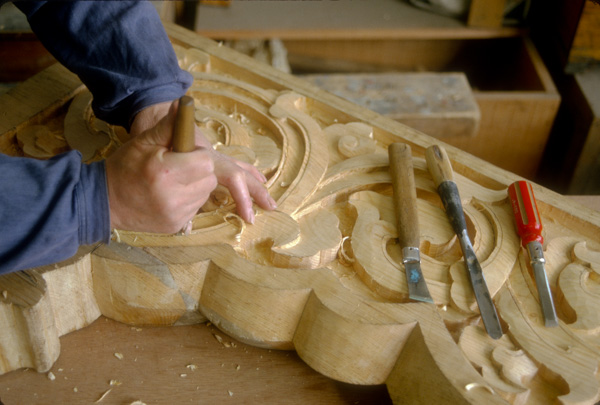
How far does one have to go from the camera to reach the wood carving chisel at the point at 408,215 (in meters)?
1.12

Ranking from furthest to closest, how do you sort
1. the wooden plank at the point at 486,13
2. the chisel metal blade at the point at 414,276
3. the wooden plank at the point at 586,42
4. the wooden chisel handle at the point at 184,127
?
the wooden plank at the point at 486,13 < the wooden plank at the point at 586,42 < the chisel metal blade at the point at 414,276 < the wooden chisel handle at the point at 184,127

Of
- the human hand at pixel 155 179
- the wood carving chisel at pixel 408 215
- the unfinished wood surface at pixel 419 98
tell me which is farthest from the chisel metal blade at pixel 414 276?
the unfinished wood surface at pixel 419 98

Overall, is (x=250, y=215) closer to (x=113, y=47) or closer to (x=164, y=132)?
(x=164, y=132)

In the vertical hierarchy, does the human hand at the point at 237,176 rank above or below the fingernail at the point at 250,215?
above

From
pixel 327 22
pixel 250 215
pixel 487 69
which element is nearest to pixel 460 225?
pixel 250 215

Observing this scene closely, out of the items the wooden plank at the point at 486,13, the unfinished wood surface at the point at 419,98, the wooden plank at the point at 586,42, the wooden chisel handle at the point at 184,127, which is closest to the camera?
the wooden chisel handle at the point at 184,127

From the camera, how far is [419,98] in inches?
85.7

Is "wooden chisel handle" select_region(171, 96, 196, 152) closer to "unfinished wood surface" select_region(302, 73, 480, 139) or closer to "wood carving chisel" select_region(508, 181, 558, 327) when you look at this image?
"wood carving chisel" select_region(508, 181, 558, 327)

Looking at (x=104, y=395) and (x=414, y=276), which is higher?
(x=414, y=276)

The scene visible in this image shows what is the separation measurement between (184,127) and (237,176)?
0.25m

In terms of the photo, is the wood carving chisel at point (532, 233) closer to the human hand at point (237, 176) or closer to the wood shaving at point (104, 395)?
the human hand at point (237, 176)

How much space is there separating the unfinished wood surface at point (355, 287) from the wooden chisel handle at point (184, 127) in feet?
0.83

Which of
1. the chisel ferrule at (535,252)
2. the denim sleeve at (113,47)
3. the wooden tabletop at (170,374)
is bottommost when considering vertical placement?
the wooden tabletop at (170,374)

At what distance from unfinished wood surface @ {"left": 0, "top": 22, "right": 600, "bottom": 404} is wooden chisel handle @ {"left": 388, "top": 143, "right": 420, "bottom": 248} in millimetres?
28
